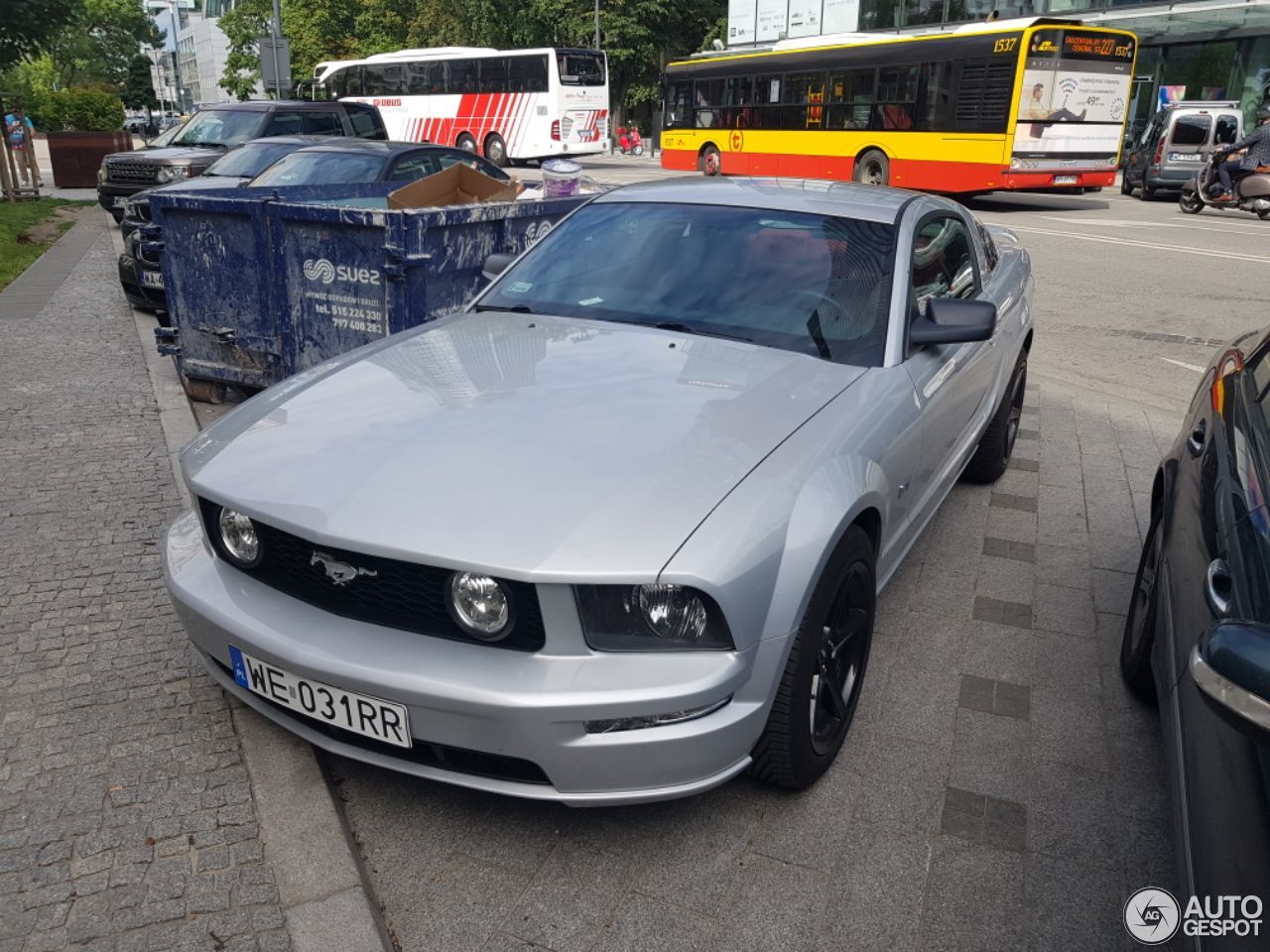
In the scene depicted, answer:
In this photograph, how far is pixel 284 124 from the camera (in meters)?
14.0

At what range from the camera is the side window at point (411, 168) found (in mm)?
9156

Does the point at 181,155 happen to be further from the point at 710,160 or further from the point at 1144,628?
the point at 710,160

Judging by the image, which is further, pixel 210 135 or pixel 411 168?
pixel 210 135

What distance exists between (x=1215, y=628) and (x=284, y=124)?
14.5 m

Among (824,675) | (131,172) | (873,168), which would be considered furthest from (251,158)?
(873,168)

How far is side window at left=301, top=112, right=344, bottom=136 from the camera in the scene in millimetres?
14242

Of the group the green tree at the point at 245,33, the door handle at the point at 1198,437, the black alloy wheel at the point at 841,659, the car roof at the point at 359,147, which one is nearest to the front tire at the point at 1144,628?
the door handle at the point at 1198,437

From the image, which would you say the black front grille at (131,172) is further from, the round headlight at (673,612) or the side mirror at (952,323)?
the round headlight at (673,612)

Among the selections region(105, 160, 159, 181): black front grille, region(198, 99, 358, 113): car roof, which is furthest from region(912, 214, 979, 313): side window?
region(105, 160, 159, 181): black front grille

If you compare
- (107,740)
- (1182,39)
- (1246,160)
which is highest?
(1182,39)

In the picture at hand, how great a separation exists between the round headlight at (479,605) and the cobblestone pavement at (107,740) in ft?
2.78

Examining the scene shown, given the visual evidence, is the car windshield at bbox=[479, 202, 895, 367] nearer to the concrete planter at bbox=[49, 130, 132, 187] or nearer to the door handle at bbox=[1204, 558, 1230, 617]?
the door handle at bbox=[1204, 558, 1230, 617]

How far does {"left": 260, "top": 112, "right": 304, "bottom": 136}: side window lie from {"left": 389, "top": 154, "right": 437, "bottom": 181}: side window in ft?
17.0

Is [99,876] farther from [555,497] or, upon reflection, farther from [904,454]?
[904,454]
